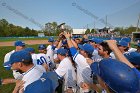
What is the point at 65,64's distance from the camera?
20.2 feet

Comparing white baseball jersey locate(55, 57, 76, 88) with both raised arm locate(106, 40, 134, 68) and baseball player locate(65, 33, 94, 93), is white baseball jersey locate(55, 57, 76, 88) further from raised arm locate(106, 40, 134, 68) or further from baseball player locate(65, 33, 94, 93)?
raised arm locate(106, 40, 134, 68)

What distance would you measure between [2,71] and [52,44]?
515 cm

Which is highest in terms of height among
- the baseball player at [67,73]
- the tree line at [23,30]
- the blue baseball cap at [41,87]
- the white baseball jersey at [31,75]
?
the blue baseball cap at [41,87]

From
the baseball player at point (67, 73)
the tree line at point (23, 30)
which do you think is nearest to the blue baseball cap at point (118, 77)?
the baseball player at point (67, 73)

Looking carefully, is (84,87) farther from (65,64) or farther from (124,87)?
(124,87)

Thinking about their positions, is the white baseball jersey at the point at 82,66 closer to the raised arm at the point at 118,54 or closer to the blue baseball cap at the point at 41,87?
the raised arm at the point at 118,54

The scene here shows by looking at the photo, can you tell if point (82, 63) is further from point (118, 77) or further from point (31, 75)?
point (118, 77)

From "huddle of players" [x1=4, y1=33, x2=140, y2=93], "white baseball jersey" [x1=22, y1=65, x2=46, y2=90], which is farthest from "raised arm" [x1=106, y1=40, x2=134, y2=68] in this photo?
"white baseball jersey" [x1=22, y1=65, x2=46, y2=90]

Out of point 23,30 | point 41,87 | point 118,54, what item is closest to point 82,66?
point 118,54

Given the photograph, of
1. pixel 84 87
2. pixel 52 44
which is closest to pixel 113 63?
pixel 84 87

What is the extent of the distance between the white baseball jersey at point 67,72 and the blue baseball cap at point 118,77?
3.89 meters

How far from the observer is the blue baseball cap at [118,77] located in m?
2.09

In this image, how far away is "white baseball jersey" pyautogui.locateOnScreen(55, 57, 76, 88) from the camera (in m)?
6.11

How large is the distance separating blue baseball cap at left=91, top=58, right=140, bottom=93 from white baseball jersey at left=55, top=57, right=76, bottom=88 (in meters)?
3.89
